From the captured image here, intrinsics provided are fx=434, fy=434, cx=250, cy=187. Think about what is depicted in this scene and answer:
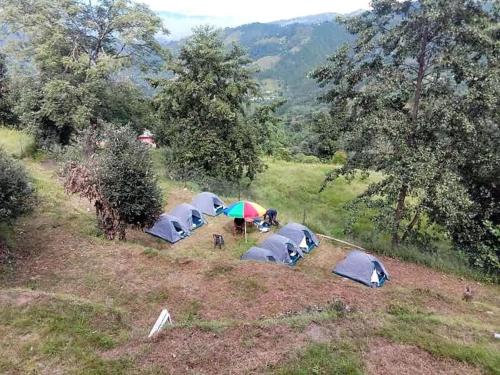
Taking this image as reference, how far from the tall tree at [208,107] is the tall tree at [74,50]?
12.2 ft

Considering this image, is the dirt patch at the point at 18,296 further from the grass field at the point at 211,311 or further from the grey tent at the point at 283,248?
the grey tent at the point at 283,248

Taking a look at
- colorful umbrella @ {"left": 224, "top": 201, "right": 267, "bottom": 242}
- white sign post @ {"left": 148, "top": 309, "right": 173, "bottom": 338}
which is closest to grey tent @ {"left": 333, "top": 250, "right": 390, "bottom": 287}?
colorful umbrella @ {"left": 224, "top": 201, "right": 267, "bottom": 242}

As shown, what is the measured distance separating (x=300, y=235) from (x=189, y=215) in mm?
5434

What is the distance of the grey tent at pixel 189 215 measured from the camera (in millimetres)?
20625

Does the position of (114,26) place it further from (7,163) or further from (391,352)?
(391,352)

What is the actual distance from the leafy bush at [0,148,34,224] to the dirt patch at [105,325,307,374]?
25.4 ft

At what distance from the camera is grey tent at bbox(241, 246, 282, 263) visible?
1691cm

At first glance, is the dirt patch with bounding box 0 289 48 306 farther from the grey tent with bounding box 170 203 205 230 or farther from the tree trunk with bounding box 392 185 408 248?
the tree trunk with bounding box 392 185 408 248

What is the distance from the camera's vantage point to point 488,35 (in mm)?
16219

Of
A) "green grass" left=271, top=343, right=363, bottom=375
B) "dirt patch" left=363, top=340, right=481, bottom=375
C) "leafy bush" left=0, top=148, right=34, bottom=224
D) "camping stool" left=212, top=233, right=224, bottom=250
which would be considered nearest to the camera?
"green grass" left=271, top=343, right=363, bottom=375

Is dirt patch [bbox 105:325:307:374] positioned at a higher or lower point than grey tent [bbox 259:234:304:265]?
higher

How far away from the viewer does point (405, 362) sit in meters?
8.77

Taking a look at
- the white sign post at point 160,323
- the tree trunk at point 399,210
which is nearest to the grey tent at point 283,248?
the tree trunk at point 399,210

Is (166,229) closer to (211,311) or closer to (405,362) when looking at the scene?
(211,311)
